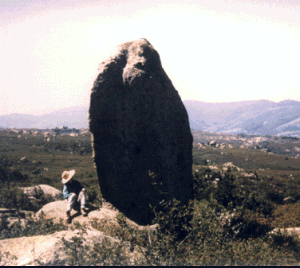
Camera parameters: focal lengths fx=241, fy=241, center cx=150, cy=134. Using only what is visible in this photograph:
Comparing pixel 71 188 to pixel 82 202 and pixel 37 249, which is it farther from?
pixel 37 249

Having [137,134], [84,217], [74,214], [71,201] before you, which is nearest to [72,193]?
[71,201]

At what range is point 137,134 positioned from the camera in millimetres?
7781

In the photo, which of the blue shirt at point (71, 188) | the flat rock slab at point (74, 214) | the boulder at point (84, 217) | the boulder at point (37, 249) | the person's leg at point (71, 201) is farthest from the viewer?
the blue shirt at point (71, 188)

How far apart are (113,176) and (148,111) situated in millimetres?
2512

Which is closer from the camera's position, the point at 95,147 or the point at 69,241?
the point at 69,241

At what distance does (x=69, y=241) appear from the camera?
5.09 m

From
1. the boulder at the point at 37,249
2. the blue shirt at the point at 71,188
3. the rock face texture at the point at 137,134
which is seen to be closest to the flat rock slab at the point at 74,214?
the rock face texture at the point at 137,134

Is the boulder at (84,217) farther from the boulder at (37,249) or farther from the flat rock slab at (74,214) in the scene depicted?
the boulder at (37,249)

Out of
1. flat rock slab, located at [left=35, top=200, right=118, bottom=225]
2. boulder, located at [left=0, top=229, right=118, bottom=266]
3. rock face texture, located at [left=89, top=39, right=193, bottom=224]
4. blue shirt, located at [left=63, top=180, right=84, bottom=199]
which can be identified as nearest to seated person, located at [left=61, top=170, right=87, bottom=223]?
blue shirt, located at [left=63, top=180, right=84, bottom=199]

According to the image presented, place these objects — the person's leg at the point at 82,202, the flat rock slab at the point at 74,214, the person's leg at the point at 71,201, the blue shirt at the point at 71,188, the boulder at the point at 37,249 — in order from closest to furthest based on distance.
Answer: the boulder at the point at 37,249, the flat rock slab at the point at 74,214, the person's leg at the point at 82,202, the person's leg at the point at 71,201, the blue shirt at the point at 71,188

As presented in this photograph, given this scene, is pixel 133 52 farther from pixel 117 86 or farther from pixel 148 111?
pixel 148 111

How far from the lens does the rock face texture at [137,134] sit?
779 cm

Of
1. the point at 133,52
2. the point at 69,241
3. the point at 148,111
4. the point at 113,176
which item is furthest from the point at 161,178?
the point at 133,52

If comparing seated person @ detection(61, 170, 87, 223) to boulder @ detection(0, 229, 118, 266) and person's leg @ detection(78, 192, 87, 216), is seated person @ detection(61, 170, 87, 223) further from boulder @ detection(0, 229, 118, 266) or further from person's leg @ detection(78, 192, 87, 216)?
boulder @ detection(0, 229, 118, 266)
